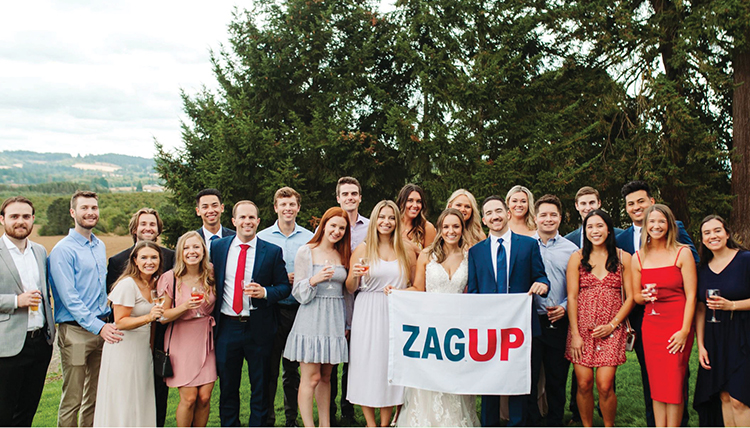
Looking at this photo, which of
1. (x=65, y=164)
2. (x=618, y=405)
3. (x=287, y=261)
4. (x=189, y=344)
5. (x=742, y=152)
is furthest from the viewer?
(x=65, y=164)

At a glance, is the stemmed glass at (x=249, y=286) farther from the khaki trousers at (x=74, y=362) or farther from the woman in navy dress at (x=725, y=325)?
the woman in navy dress at (x=725, y=325)

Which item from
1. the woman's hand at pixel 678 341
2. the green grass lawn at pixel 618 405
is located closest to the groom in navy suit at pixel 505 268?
the woman's hand at pixel 678 341

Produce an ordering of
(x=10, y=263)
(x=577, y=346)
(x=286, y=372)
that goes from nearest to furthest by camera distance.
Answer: (x=10, y=263) < (x=577, y=346) < (x=286, y=372)

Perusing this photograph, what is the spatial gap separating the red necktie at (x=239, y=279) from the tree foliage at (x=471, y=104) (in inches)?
332

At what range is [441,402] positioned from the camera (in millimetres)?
5133

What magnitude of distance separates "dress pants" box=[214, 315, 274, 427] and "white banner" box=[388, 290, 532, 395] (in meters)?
1.27

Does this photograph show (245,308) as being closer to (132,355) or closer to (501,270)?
(132,355)

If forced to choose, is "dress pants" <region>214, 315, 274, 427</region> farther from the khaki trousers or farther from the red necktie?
the khaki trousers

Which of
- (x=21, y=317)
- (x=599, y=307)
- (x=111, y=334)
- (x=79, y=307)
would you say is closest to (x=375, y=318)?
(x=599, y=307)

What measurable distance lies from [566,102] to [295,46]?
7.35 m

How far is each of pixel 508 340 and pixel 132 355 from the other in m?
3.40

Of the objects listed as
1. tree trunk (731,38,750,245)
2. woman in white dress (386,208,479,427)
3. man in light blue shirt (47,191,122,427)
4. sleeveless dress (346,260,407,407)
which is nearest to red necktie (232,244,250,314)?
sleeveless dress (346,260,407,407)

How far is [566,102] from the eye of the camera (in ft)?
44.9

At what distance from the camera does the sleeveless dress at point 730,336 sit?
15.2ft
